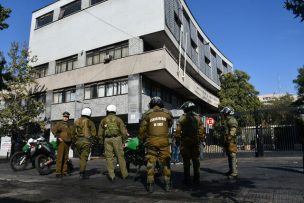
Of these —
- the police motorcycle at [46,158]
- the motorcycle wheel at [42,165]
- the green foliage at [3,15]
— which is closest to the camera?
the motorcycle wheel at [42,165]

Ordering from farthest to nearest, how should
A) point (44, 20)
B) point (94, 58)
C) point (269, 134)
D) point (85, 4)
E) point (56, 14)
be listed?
point (44, 20) < point (56, 14) < point (85, 4) < point (94, 58) < point (269, 134)

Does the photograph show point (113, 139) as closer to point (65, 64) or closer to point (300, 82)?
point (65, 64)

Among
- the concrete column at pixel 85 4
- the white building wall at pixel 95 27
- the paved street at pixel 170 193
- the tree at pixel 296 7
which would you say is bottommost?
the paved street at pixel 170 193

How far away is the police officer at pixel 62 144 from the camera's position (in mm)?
7941

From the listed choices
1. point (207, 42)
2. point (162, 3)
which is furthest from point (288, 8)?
point (207, 42)

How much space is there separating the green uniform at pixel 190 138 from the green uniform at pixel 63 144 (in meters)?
3.53

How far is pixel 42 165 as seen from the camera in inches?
358

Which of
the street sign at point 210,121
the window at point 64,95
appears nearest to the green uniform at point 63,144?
the street sign at point 210,121

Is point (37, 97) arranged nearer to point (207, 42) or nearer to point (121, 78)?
point (121, 78)

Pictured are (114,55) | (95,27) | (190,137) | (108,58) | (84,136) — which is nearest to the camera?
(190,137)

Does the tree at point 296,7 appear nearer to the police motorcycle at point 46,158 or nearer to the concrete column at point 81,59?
the police motorcycle at point 46,158

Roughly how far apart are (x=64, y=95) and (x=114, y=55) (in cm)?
647

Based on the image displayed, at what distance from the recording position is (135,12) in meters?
23.4

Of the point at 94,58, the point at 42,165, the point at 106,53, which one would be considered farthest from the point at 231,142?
the point at 94,58
